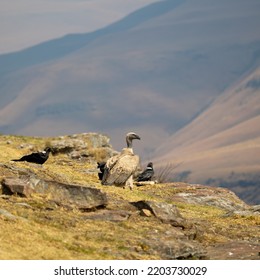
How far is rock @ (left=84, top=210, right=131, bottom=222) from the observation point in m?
27.0

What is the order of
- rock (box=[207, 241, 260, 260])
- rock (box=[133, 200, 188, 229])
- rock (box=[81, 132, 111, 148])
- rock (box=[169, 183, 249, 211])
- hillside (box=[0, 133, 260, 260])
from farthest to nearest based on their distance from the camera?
rock (box=[81, 132, 111, 148]), rock (box=[169, 183, 249, 211]), rock (box=[133, 200, 188, 229]), rock (box=[207, 241, 260, 260]), hillside (box=[0, 133, 260, 260])

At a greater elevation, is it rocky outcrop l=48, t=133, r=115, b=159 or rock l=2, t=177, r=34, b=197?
rocky outcrop l=48, t=133, r=115, b=159

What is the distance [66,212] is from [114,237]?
2.83 metres

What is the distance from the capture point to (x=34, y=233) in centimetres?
2348

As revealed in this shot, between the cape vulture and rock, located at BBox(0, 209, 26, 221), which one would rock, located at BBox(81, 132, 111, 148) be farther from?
rock, located at BBox(0, 209, 26, 221)

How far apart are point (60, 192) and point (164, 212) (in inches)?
132

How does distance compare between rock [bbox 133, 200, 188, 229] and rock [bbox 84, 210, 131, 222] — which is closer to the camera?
rock [bbox 84, 210, 131, 222]

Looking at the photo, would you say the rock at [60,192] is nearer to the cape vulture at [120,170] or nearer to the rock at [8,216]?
the rock at [8,216]

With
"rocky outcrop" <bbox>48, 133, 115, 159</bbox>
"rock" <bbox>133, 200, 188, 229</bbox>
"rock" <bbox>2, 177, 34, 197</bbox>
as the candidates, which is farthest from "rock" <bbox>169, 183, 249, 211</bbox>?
"rock" <bbox>2, 177, 34, 197</bbox>

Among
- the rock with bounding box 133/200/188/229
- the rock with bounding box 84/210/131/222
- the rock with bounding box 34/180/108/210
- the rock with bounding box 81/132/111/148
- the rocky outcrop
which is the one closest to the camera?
the rock with bounding box 84/210/131/222

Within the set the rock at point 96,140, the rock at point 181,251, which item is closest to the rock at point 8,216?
the rock at point 181,251

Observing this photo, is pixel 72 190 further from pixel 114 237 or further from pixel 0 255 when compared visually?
pixel 0 255

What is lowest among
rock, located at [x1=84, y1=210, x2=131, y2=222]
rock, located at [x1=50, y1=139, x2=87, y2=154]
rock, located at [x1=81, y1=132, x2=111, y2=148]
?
rock, located at [x1=84, y1=210, x2=131, y2=222]
